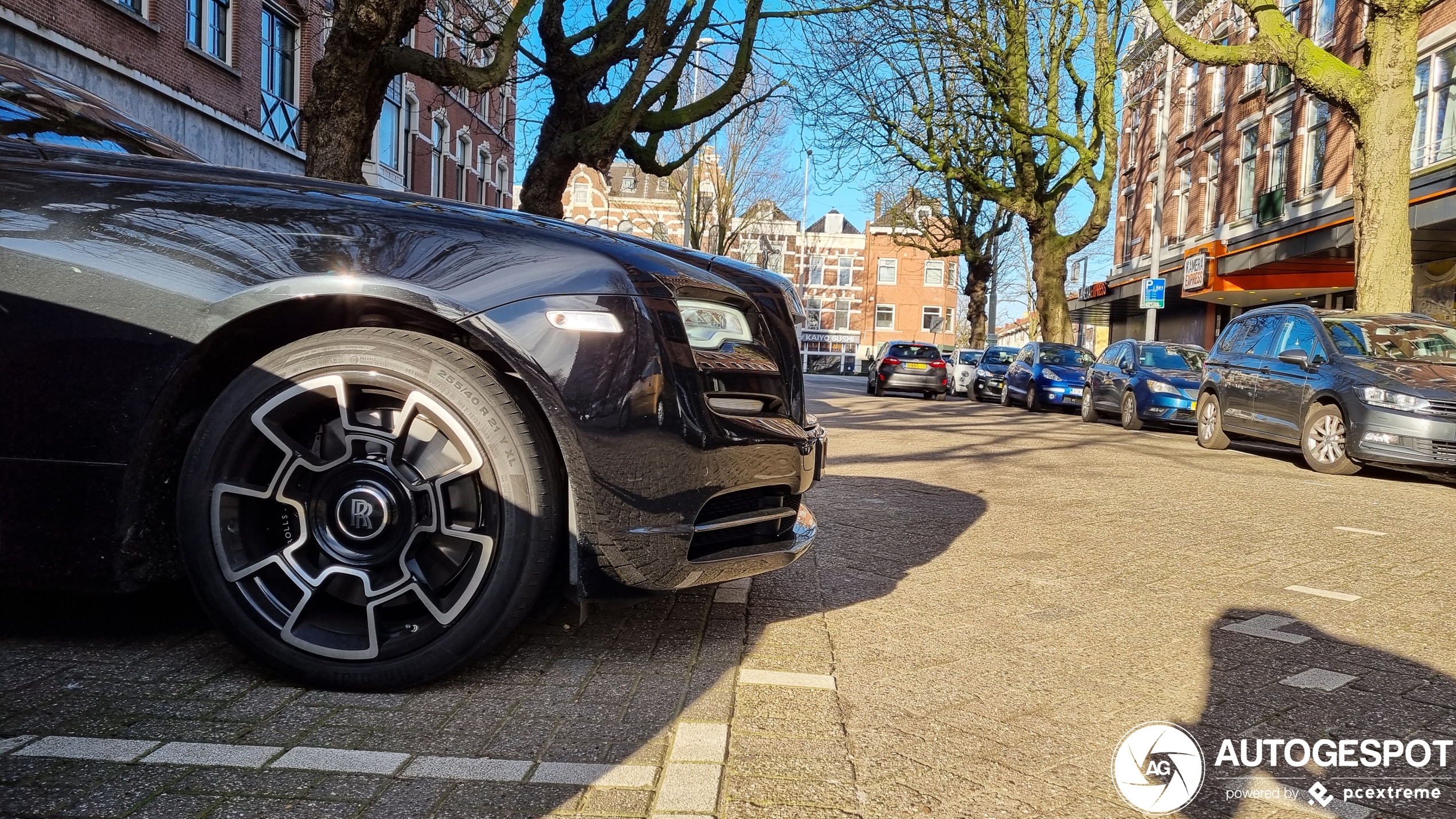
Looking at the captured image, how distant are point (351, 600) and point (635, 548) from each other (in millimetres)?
699

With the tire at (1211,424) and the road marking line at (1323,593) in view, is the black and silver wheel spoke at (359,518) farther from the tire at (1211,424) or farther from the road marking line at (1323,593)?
the tire at (1211,424)

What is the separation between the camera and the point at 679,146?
103ft

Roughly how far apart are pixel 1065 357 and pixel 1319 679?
65.9ft

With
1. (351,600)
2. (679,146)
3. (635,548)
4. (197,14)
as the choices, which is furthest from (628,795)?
(679,146)

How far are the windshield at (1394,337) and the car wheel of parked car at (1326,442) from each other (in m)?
0.65

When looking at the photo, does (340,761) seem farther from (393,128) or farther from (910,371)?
(393,128)

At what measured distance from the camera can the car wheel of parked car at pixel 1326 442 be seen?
366 inches

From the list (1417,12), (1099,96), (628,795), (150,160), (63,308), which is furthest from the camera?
(1099,96)

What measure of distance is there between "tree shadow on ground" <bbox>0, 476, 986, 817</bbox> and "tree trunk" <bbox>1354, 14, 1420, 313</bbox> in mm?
12134

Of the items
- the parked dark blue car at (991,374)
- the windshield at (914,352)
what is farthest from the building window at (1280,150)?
the windshield at (914,352)

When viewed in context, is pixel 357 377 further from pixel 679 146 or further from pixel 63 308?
pixel 679 146

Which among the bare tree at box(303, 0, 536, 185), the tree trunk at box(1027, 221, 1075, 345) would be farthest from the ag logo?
the tree trunk at box(1027, 221, 1075, 345)

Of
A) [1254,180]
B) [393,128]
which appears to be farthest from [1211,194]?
→ [393,128]

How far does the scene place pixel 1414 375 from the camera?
8961 mm
